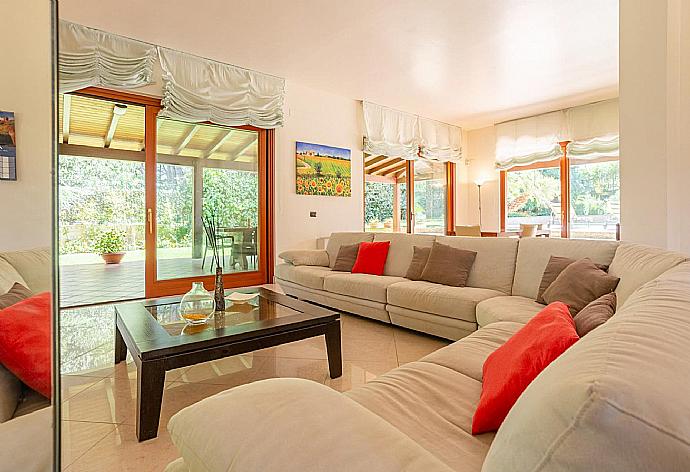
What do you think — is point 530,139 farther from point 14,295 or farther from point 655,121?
point 14,295

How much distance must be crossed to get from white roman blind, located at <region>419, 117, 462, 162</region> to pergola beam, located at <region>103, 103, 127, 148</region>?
4.96m

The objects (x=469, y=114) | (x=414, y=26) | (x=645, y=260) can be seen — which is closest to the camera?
(x=645, y=260)

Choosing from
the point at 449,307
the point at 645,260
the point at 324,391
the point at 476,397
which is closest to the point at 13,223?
the point at 324,391

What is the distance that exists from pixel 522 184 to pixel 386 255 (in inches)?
188

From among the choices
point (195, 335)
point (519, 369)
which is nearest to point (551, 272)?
point (519, 369)

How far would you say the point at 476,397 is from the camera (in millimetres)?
1222

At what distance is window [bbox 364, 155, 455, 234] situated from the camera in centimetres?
695

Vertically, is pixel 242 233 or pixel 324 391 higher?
pixel 242 233

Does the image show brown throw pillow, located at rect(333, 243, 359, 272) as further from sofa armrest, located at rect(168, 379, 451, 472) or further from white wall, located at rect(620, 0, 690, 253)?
sofa armrest, located at rect(168, 379, 451, 472)

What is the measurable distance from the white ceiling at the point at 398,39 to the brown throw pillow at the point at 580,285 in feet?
8.84

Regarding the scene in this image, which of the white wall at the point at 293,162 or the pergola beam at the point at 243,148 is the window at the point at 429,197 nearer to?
the white wall at the point at 293,162

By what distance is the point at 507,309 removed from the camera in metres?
2.45

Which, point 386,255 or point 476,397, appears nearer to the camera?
point 476,397

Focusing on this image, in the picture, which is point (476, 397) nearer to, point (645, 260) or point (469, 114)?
point (645, 260)
